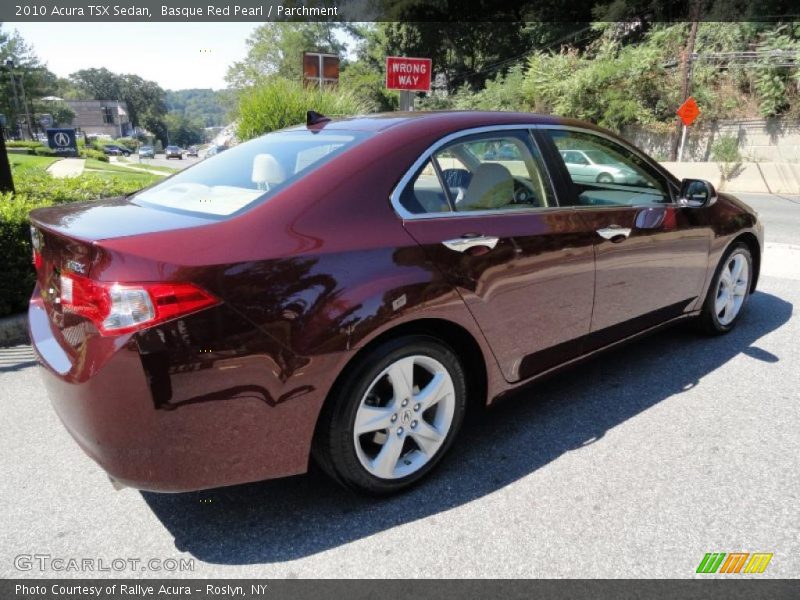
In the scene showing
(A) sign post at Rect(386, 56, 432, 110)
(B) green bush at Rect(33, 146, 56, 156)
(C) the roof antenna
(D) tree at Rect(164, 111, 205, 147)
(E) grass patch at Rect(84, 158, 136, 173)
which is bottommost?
(D) tree at Rect(164, 111, 205, 147)

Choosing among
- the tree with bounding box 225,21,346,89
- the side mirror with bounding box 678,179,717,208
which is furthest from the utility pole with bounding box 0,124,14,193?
the tree with bounding box 225,21,346,89

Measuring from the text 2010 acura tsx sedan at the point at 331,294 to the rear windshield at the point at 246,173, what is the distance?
15 millimetres

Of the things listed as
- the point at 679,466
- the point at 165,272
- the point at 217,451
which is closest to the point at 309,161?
the point at 165,272

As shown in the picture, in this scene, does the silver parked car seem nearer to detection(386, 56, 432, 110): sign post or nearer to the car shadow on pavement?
the car shadow on pavement

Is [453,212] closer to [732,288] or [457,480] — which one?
[457,480]

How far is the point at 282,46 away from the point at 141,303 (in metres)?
60.5

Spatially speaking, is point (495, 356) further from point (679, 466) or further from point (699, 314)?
point (699, 314)

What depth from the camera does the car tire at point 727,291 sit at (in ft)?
13.5

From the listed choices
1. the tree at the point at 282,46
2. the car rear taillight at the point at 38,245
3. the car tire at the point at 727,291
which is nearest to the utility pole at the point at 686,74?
the car tire at the point at 727,291

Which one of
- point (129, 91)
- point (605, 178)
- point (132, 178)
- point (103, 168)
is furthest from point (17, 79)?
point (129, 91)

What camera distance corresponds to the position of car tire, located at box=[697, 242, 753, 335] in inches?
162

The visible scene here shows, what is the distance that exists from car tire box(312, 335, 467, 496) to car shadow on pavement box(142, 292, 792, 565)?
0.49ft

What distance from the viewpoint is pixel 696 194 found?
367 centimetres

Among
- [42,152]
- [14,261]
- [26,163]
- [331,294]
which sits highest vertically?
[331,294]
